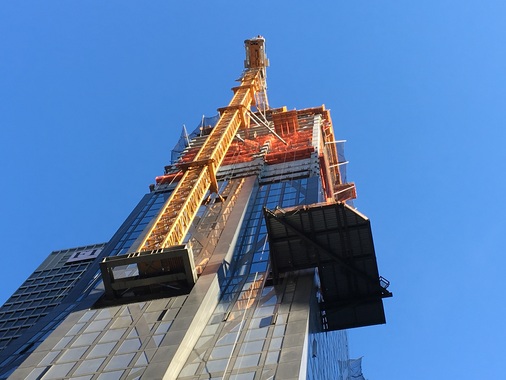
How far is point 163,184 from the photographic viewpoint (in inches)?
3113

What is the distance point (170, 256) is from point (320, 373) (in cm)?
1051

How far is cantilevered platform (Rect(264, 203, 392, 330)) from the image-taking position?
48.8 meters

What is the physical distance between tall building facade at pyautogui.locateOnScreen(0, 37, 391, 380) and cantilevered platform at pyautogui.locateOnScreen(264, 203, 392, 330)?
64 mm

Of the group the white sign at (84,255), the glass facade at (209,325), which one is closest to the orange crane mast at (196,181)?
the glass facade at (209,325)

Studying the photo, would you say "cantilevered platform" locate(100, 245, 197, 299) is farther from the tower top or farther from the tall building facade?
the tower top

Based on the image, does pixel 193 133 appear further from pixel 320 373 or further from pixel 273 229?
pixel 320 373

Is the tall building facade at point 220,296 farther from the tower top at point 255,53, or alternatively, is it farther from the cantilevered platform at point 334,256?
the tower top at point 255,53

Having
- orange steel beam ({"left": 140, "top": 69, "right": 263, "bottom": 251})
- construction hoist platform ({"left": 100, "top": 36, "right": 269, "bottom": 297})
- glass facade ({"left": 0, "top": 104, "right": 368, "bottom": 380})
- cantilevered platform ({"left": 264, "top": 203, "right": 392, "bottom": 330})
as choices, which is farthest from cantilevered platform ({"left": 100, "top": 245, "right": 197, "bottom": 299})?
cantilevered platform ({"left": 264, "top": 203, "right": 392, "bottom": 330})

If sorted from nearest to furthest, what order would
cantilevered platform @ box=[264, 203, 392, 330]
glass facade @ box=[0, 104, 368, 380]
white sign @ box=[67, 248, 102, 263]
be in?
glass facade @ box=[0, 104, 368, 380]
cantilevered platform @ box=[264, 203, 392, 330]
white sign @ box=[67, 248, 102, 263]

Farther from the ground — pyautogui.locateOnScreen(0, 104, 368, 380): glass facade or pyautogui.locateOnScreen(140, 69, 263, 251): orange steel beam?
pyautogui.locateOnScreen(140, 69, 263, 251): orange steel beam

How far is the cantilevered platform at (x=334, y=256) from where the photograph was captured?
160 feet

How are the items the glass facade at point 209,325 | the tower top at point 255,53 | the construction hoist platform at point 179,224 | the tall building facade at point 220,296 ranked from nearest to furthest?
the glass facade at point 209,325
the tall building facade at point 220,296
the construction hoist platform at point 179,224
the tower top at point 255,53

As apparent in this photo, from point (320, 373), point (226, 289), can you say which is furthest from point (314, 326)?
point (226, 289)

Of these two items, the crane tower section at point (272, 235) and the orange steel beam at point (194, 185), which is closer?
the crane tower section at point (272, 235)
